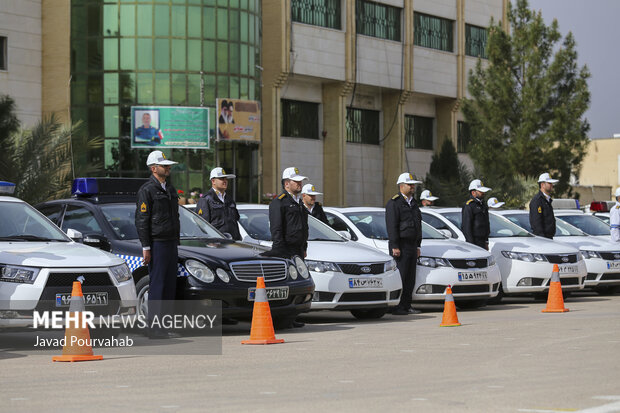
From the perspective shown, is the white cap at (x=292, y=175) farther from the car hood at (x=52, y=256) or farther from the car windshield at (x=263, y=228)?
the car hood at (x=52, y=256)

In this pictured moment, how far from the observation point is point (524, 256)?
62.7 feet

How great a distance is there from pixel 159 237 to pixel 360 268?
3420mm

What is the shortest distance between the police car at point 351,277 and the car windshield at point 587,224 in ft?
28.7

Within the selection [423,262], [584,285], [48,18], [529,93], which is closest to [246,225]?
[423,262]

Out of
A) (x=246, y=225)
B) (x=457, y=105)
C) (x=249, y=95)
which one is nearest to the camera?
(x=246, y=225)

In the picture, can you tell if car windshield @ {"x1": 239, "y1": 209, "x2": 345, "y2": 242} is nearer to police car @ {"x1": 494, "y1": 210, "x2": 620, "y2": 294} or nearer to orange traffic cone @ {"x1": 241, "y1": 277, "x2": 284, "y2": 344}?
orange traffic cone @ {"x1": 241, "y1": 277, "x2": 284, "y2": 344}

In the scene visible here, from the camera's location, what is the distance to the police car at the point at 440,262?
17.3m

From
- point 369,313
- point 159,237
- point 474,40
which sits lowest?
point 369,313

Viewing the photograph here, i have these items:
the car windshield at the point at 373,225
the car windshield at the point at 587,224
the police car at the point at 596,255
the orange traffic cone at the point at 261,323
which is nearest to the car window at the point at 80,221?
the orange traffic cone at the point at 261,323

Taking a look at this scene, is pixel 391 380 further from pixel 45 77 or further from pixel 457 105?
pixel 457 105

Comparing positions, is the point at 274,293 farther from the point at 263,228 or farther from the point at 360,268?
the point at 263,228

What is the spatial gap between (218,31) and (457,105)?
60.0 feet

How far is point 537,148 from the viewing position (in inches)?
1718

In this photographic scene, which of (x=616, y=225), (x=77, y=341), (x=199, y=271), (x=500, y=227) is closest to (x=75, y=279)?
(x=77, y=341)
